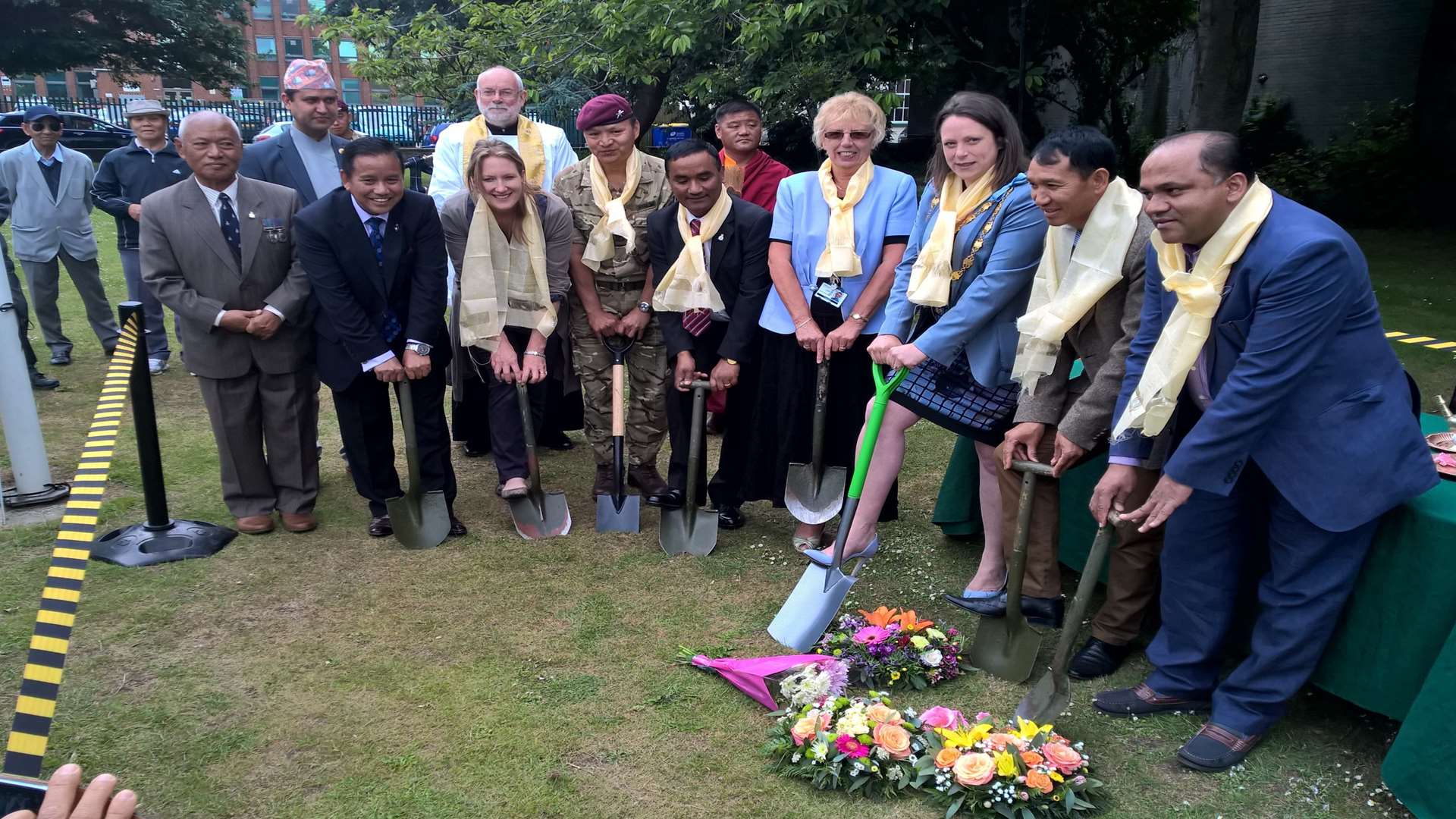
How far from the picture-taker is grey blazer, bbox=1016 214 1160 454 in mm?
3107

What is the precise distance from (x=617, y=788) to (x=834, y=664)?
32.7 inches

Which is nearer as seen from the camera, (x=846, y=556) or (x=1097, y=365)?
(x=1097, y=365)

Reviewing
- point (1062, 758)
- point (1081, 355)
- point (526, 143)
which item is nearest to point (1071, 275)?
point (1081, 355)

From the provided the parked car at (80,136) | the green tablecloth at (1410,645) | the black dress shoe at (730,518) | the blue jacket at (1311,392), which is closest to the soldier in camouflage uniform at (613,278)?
the black dress shoe at (730,518)

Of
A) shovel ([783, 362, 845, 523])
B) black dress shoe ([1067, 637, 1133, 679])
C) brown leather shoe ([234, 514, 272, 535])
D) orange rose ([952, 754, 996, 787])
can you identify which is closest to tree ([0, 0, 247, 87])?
brown leather shoe ([234, 514, 272, 535])

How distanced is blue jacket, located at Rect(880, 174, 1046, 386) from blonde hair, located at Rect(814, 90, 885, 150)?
1.76ft

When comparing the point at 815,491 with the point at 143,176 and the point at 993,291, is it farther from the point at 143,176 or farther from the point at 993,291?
the point at 143,176

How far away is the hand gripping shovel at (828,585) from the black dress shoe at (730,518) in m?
0.97

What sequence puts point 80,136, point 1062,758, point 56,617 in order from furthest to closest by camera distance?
point 80,136 → point 1062,758 → point 56,617

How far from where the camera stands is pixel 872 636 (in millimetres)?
3453

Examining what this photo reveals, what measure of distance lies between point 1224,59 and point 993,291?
8255 millimetres

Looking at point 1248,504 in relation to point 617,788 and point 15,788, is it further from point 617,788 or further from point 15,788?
point 15,788

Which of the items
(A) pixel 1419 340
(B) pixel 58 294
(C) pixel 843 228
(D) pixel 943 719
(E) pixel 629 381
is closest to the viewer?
(D) pixel 943 719

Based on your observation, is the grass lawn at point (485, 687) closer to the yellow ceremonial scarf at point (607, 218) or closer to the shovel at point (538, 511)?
the shovel at point (538, 511)
